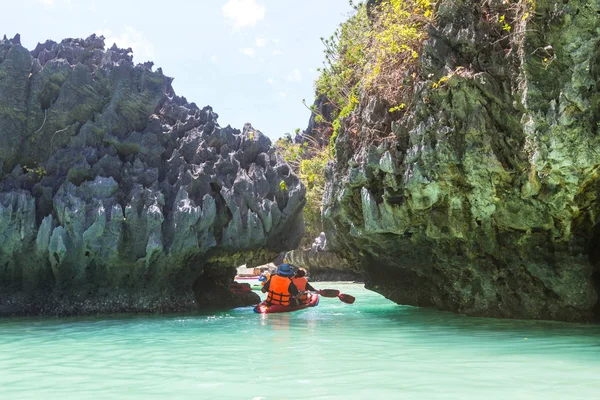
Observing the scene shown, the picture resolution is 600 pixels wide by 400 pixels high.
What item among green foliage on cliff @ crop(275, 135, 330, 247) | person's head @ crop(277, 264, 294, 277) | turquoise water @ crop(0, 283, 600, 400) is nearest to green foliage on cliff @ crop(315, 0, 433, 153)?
green foliage on cliff @ crop(275, 135, 330, 247)

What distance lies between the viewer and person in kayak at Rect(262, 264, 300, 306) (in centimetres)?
1271

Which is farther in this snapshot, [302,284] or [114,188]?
[302,284]

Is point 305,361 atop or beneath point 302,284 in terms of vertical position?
beneath

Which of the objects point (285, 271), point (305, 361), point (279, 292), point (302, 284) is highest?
point (285, 271)

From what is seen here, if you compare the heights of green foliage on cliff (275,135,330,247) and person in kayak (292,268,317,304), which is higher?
green foliage on cliff (275,135,330,247)

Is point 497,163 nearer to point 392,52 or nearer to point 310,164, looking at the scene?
point 392,52

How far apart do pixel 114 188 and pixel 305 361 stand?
8.30m

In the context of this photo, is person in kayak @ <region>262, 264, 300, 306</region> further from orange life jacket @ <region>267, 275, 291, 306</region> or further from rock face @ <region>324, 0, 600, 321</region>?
rock face @ <region>324, 0, 600, 321</region>

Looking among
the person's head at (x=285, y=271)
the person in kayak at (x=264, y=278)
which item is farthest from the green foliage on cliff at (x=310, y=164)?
the person in kayak at (x=264, y=278)

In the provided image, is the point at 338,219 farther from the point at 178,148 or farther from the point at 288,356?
the point at 288,356

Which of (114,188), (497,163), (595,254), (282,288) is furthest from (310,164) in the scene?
(595,254)

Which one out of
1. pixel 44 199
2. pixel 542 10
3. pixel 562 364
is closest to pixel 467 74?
pixel 542 10

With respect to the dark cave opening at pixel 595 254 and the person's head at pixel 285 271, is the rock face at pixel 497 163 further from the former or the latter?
the person's head at pixel 285 271

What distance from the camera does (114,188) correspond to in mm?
12391
